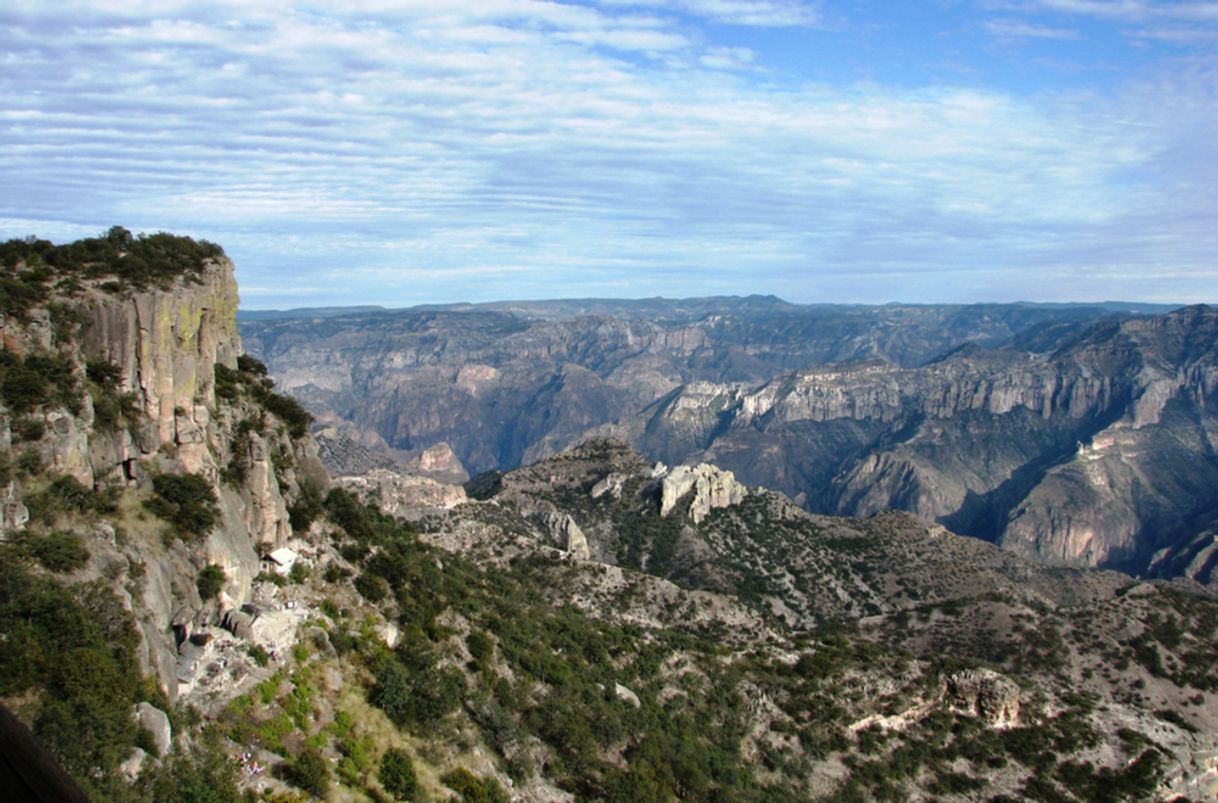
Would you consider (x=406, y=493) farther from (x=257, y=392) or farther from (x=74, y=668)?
(x=74, y=668)

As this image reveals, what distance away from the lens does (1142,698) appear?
305ft

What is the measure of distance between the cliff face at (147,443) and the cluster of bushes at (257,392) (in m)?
1.09

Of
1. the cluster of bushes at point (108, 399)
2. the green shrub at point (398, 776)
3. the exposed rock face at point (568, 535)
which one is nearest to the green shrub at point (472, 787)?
the green shrub at point (398, 776)

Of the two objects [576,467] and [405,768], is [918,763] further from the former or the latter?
[576,467]

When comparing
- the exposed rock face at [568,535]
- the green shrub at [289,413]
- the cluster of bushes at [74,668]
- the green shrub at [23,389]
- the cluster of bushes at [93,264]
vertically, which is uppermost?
the cluster of bushes at [93,264]

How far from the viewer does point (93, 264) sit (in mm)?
43531

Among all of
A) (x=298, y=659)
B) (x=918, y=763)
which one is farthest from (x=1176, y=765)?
(x=298, y=659)

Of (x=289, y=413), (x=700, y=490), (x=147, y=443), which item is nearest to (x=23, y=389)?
(x=147, y=443)

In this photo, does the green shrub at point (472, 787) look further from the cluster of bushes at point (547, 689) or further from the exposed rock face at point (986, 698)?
the exposed rock face at point (986, 698)

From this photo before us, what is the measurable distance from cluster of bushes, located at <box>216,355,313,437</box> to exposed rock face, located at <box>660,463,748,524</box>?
106 m

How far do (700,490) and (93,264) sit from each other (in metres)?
129

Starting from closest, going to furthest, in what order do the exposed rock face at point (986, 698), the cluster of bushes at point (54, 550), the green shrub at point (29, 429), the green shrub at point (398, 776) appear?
the cluster of bushes at point (54, 550)
the green shrub at point (29, 429)
the green shrub at point (398, 776)
the exposed rock face at point (986, 698)

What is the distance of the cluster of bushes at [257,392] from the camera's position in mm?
48406

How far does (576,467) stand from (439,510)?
169ft
